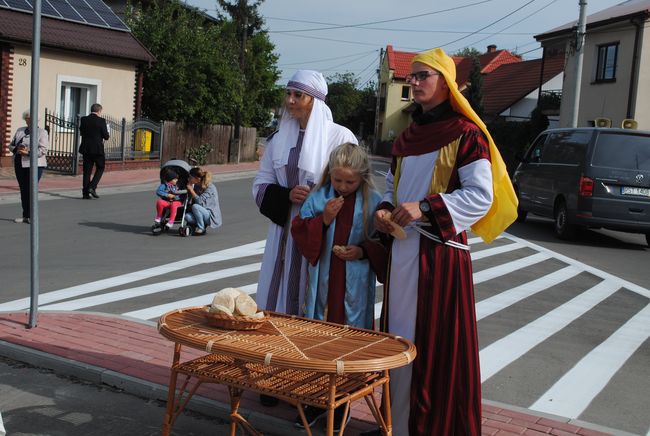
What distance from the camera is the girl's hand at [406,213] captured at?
12.5 feet

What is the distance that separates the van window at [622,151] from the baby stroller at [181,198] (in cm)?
697

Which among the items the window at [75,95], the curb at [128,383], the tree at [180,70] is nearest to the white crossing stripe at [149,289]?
the curb at [128,383]

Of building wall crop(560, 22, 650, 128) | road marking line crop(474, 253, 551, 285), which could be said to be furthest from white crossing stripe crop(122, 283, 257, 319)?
building wall crop(560, 22, 650, 128)

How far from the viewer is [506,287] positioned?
32.3 ft

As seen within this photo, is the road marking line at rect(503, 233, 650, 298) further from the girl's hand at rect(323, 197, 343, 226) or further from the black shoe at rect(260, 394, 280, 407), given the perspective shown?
the girl's hand at rect(323, 197, 343, 226)

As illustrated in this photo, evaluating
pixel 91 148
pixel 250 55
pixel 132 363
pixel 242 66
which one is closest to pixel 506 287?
pixel 132 363

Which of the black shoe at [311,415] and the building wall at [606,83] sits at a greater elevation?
the building wall at [606,83]

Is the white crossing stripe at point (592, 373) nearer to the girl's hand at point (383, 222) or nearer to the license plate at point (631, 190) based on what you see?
the girl's hand at point (383, 222)

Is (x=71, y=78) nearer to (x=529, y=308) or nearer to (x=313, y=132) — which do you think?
(x=529, y=308)

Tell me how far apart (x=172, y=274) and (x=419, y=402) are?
6.31 m

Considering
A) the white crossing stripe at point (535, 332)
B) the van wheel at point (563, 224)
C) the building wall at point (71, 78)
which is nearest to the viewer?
the white crossing stripe at point (535, 332)

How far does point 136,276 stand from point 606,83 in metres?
26.9

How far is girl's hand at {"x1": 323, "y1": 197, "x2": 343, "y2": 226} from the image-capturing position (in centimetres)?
430

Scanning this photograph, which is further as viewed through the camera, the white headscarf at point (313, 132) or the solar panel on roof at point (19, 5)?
the solar panel on roof at point (19, 5)
